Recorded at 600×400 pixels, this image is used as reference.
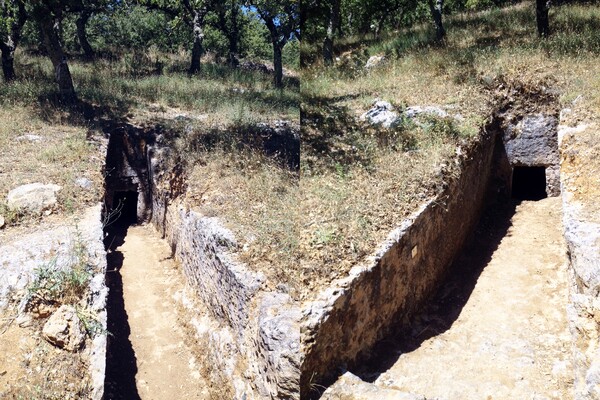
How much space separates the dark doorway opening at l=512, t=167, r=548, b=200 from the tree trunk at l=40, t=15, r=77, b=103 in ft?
41.6

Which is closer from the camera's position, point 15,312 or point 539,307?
point 15,312

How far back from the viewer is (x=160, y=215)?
11555 mm

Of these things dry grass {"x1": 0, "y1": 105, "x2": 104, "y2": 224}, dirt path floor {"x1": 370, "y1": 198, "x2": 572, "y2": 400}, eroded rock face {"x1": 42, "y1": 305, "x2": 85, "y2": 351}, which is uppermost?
dry grass {"x1": 0, "y1": 105, "x2": 104, "y2": 224}

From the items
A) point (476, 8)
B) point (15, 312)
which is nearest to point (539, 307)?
point (15, 312)

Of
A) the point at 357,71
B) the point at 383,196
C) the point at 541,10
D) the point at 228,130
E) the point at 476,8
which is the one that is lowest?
the point at 383,196

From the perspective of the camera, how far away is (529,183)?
1145 centimetres

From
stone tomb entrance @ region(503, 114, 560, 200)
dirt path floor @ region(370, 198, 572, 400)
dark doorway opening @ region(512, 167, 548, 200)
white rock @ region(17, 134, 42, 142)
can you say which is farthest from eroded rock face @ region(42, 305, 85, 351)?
dark doorway opening @ region(512, 167, 548, 200)

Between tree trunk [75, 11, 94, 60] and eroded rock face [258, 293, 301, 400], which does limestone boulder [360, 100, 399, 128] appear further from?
tree trunk [75, 11, 94, 60]

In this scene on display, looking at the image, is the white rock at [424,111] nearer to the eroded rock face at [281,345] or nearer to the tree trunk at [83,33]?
the eroded rock face at [281,345]

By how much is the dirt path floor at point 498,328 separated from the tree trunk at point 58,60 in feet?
39.7

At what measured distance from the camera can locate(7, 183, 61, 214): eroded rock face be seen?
812 centimetres

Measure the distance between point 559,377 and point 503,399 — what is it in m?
0.94

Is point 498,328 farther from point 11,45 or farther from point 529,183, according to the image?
point 11,45

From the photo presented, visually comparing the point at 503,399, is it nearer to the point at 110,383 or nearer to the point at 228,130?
the point at 110,383
